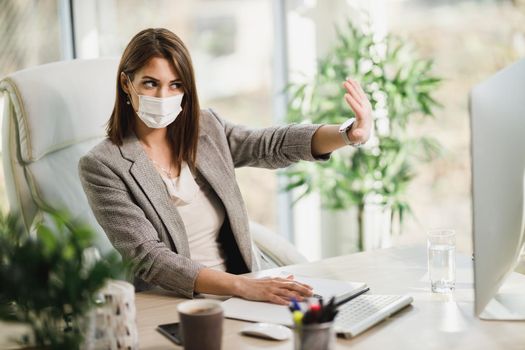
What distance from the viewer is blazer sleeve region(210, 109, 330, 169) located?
1.95 m

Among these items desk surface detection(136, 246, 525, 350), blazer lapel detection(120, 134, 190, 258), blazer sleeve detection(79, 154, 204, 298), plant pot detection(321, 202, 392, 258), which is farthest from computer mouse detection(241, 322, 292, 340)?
plant pot detection(321, 202, 392, 258)

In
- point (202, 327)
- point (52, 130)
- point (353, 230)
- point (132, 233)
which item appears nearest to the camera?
point (202, 327)

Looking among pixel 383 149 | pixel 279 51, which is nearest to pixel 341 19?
pixel 279 51

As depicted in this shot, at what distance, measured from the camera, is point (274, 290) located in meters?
1.44

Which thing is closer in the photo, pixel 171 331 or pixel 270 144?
pixel 171 331

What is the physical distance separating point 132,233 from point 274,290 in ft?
1.31

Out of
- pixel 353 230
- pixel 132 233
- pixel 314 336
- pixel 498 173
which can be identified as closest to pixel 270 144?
pixel 132 233

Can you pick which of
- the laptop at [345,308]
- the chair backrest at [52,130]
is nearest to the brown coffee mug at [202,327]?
the laptop at [345,308]

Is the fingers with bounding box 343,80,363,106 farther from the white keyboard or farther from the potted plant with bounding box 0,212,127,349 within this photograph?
the potted plant with bounding box 0,212,127,349

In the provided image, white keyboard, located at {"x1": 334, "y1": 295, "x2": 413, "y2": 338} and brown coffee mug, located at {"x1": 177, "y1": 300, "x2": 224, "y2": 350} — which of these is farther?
white keyboard, located at {"x1": 334, "y1": 295, "x2": 413, "y2": 338}

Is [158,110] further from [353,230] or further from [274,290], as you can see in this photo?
[353,230]

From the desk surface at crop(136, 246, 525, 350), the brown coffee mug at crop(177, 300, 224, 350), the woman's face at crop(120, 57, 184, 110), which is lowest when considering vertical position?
the desk surface at crop(136, 246, 525, 350)

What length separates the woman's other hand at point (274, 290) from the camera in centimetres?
142

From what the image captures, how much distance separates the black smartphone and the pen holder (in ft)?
0.96
